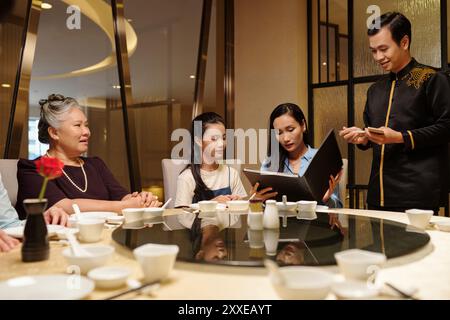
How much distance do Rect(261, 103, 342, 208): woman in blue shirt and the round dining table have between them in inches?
54.4

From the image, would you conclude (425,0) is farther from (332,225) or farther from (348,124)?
(332,225)

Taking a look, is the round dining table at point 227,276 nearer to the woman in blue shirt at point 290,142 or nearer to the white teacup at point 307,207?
the white teacup at point 307,207

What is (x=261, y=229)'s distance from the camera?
1.30 meters

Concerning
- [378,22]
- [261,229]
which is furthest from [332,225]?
[378,22]

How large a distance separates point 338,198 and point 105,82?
2.14 metres

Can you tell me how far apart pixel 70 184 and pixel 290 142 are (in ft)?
4.36

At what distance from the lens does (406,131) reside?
2.13 metres

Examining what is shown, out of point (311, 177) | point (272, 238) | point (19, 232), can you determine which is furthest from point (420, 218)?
point (19, 232)

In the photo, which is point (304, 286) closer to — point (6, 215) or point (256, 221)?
point (256, 221)

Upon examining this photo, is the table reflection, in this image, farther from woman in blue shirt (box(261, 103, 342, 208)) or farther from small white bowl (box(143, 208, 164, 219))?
woman in blue shirt (box(261, 103, 342, 208))

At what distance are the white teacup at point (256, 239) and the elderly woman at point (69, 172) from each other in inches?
34.9

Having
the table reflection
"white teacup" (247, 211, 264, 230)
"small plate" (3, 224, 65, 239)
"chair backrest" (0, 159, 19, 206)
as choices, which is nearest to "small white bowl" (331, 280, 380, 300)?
the table reflection

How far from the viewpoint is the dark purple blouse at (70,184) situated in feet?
6.46

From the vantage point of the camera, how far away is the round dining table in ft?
2.50
